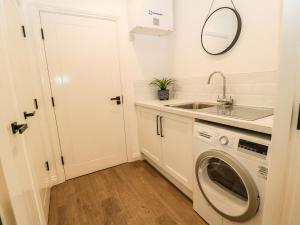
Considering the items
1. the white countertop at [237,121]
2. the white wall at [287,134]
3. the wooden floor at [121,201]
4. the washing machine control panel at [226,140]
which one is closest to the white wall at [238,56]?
the white countertop at [237,121]

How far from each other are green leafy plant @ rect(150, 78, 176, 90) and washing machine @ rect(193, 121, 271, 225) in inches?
44.8

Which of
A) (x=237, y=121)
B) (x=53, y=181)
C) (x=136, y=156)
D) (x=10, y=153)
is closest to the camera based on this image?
(x=10, y=153)

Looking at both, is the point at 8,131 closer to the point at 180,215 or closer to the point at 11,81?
the point at 11,81

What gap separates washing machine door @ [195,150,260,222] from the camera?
960 millimetres

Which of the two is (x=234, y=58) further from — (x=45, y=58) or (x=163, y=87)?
(x=45, y=58)

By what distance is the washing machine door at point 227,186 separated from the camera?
0.96 metres

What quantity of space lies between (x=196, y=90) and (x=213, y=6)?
93cm

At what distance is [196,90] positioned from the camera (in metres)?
2.12

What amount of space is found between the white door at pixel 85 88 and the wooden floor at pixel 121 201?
29cm

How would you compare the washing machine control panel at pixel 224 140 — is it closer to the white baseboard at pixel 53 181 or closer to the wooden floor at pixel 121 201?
the wooden floor at pixel 121 201

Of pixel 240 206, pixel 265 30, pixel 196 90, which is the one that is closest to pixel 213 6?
pixel 265 30

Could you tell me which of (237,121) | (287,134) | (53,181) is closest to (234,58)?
(237,121)

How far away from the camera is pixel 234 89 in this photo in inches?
65.7

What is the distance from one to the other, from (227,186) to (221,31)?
1470 mm
